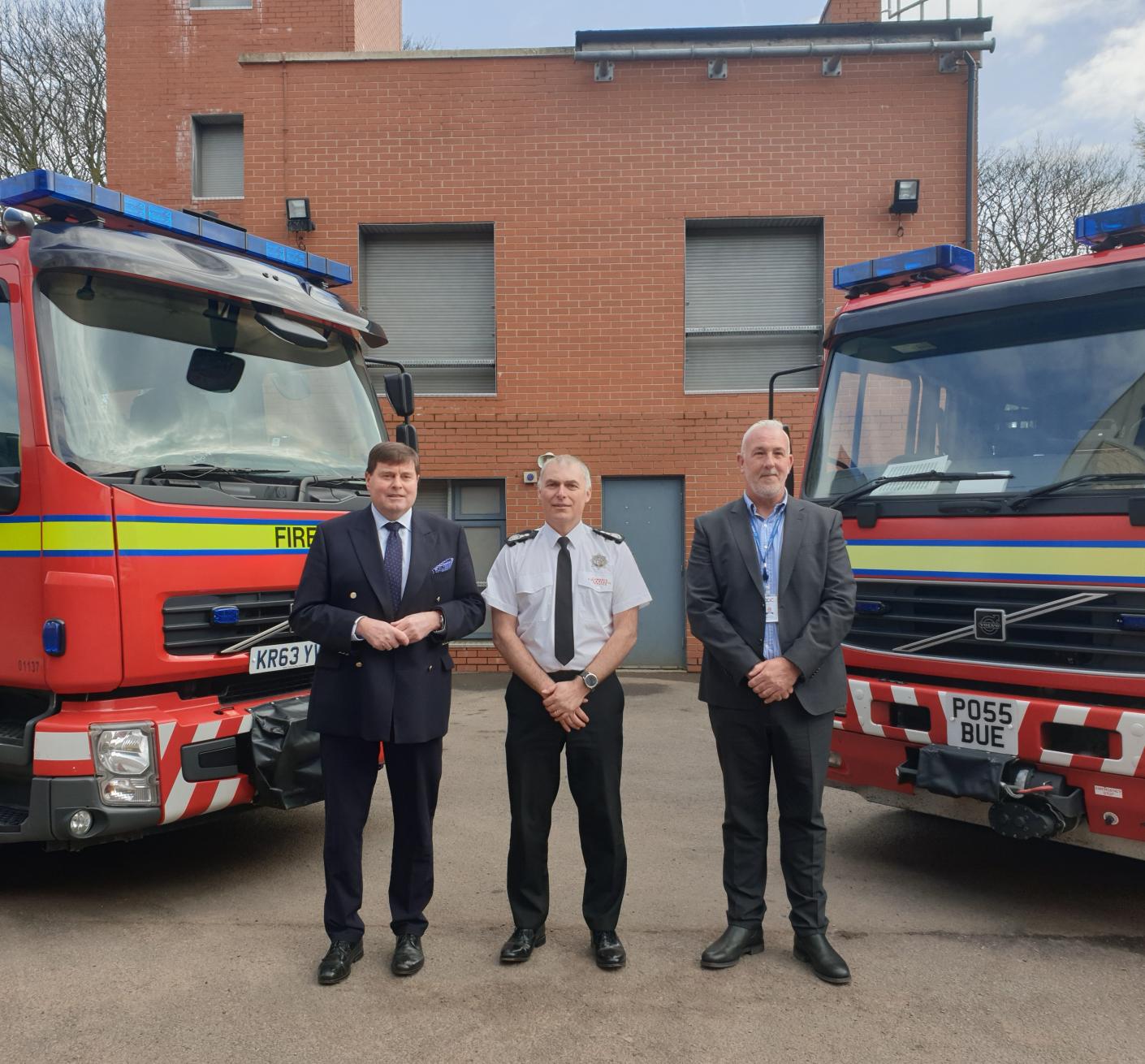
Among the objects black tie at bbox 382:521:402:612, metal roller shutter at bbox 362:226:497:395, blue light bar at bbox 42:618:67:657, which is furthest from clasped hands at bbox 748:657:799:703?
metal roller shutter at bbox 362:226:497:395

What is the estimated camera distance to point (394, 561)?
3.89 metres

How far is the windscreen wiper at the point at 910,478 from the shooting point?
4.34 m

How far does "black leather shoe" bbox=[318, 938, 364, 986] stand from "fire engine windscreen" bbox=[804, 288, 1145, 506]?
9.78ft

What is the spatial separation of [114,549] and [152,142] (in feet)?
30.8

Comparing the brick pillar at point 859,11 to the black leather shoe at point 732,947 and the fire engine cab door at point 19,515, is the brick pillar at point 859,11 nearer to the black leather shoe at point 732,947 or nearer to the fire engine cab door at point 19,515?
the fire engine cab door at point 19,515

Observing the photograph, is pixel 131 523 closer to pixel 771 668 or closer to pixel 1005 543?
pixel 771 668

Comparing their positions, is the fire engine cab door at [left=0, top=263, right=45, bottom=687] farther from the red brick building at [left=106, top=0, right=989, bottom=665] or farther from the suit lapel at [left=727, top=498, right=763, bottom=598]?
the red brick building at [left=106, top=0, right=989, bottom=665]

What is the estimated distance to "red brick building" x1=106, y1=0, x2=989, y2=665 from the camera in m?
11.1

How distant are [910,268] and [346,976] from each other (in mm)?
4144

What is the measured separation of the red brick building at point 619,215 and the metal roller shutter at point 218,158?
27 cm

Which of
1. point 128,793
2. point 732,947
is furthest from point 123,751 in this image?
point 732,947

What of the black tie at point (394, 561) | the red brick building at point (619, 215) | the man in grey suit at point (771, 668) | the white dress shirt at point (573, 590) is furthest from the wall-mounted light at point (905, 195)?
the black tie at point (394, 561)

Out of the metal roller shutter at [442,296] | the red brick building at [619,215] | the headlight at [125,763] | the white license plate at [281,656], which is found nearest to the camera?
the headlight at [125,763]


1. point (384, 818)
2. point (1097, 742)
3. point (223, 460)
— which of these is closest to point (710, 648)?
point (1097, 742)
